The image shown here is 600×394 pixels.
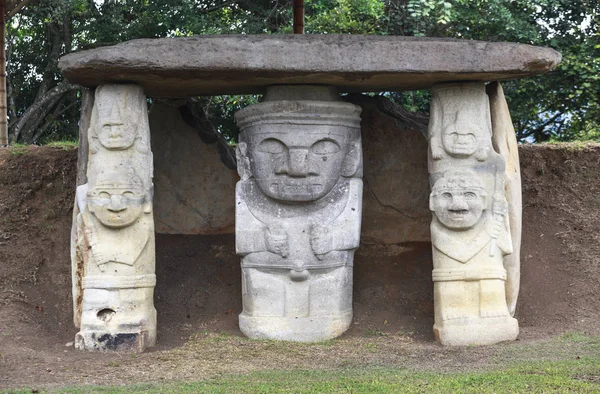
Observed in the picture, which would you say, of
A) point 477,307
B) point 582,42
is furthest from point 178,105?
point 582,42

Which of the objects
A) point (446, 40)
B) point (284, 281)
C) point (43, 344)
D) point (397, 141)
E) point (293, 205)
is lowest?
point (43, 344)

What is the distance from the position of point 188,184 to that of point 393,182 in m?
2.12

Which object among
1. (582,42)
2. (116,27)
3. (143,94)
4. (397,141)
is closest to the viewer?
(143,94)

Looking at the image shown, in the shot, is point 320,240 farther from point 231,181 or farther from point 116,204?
point 231,181

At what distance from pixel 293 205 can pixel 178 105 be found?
2.21 metres

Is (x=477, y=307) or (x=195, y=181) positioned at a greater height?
(x=195, y=181)

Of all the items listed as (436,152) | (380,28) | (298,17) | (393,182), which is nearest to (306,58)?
(436,152)

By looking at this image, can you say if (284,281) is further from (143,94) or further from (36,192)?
(36,192)

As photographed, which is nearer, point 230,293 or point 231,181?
point 230,293

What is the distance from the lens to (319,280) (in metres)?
7.92

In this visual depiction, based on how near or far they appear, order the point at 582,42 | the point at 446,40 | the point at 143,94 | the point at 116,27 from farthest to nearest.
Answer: the point at 116,27
the point at 582,42
the point at 143,94
the point at 446,40

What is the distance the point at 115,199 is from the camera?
299 inches

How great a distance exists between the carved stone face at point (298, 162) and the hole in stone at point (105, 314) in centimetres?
165

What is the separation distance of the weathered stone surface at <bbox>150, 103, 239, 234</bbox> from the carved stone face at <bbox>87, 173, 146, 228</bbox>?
190 cm
